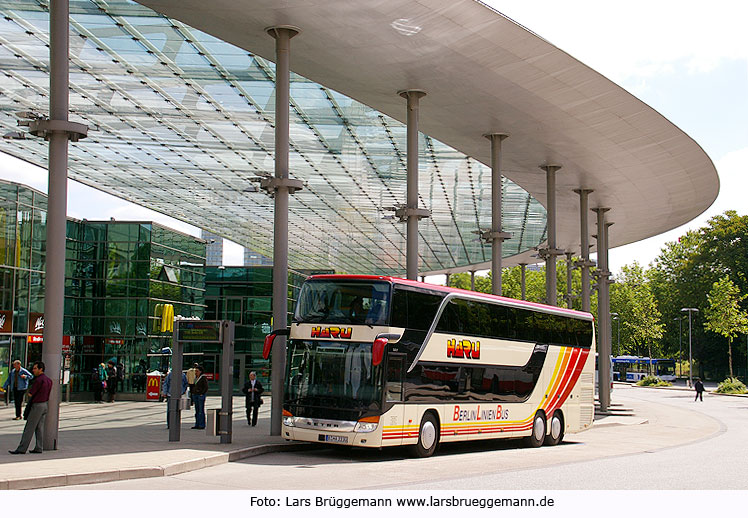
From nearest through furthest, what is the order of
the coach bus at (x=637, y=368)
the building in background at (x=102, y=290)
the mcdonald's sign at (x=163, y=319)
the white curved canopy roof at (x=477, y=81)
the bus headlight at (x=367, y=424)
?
the bus headlight at (x=367, y=424) < the white curved canopy roof at (x=477, y=81) < the building in background at (x=102, y=290) < the mcdonald's sign at (x=163, y=319) < the coach bus at (x=637, y=368)

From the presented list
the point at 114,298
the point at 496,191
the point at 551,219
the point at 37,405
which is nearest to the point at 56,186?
the point at 37,405

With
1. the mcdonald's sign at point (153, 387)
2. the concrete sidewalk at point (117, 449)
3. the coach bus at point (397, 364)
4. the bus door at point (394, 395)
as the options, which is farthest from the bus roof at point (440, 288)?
the mcdonald's sign at point (153, 387)

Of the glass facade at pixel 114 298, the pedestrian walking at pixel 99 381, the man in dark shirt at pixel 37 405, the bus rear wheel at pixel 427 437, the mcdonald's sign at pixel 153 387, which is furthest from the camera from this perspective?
the glass facade at pixel 114 298

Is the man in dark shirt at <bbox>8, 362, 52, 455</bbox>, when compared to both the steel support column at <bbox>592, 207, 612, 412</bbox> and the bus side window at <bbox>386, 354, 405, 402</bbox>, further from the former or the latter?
the steel support column at <bbox>592, 207, 612, 412</bbox>

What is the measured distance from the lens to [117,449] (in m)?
15.7

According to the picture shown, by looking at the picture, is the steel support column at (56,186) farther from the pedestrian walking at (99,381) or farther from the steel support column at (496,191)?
the pedestrian walking at (99,381)

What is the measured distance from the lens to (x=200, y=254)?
1622 inches

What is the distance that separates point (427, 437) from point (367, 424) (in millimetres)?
1904

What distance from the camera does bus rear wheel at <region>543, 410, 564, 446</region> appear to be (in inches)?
893

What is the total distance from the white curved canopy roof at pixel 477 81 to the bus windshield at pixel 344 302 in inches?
232

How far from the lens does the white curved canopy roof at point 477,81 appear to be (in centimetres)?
1909

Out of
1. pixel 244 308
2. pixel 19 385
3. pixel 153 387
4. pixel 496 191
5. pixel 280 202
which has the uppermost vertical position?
pixel 496 191

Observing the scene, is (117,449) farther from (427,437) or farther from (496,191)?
(496,191)

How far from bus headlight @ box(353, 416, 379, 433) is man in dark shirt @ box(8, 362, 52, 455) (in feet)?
17.9
